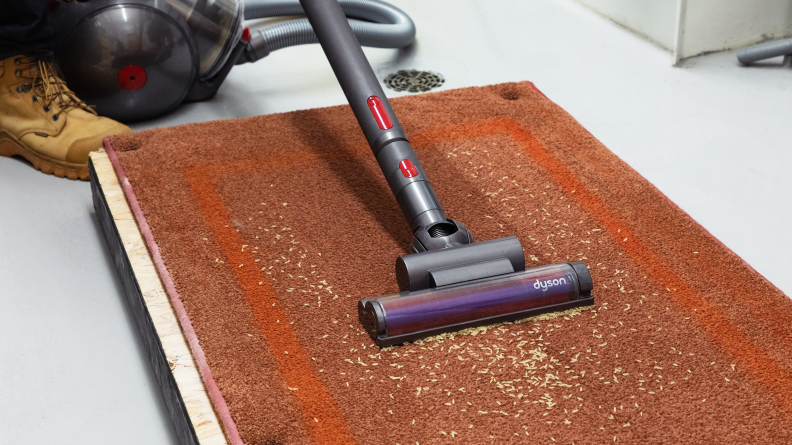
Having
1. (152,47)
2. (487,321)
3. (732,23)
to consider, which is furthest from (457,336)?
(732,23)

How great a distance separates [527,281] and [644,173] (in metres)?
0.73

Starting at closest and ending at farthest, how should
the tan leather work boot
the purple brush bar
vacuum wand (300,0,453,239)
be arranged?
the purple brush bar → vacuum wand (300,0,453,239) → the tan leather work boot

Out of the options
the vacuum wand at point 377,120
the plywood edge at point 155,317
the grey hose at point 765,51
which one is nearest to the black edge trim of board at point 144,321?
the plywood edge at point 155,317

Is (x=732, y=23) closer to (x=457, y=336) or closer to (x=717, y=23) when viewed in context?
(x=717, y=23)

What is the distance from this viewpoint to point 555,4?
2.91 meters

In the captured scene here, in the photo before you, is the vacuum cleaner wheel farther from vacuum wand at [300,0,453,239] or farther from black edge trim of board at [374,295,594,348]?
black edge trim of board at [374,295,594,348]

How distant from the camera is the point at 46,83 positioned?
183cm

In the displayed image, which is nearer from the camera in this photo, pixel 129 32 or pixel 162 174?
pixel 162 174

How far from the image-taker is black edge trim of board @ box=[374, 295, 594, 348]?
1.21 metres

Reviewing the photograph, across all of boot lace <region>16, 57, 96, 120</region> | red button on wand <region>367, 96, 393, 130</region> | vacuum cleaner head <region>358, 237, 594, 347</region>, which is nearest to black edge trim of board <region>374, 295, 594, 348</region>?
vacuum cleaner head <region>358, 237, 594, 347</region>

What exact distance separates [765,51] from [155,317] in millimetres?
1894

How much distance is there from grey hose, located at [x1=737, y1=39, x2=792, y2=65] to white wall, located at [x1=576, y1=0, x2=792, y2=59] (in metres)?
0.11

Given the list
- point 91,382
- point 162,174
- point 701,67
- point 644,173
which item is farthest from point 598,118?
point 91,382

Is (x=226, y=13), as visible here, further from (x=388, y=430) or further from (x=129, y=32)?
(x=388, y=430)
